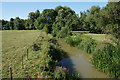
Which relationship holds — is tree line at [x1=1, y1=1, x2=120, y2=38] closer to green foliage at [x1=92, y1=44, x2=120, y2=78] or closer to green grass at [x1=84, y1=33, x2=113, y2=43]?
green grass at [x1=84, y1=33, x2=113, y2=43]

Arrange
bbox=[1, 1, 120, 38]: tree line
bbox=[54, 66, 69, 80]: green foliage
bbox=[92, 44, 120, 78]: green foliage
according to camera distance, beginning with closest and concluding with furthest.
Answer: bbox=[54, 66, 69, 80]: green foliage
bbox=[92, 44, 120, 78]: green foliage
bbox=[1, 1, 120, 38]: tree line

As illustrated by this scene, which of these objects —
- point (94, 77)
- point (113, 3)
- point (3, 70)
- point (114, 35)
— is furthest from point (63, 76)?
point (113, 3)

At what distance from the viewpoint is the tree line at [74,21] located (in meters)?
10.4

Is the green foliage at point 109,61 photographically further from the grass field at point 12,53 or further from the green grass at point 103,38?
the grass field at point 12,53

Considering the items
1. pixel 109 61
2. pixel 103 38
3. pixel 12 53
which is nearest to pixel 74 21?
pixel 103 38

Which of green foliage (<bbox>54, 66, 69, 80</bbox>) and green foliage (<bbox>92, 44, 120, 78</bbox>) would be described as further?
green foliage (<bbox>92, 44, 120, 78</bbox>)

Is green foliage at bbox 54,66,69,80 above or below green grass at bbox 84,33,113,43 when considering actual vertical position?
below

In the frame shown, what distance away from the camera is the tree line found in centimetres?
1035

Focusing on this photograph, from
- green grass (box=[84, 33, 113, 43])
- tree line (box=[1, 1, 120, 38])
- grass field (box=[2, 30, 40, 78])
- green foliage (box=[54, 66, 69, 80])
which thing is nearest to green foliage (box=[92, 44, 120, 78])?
green grass (box=[84, 33, 113, 43])

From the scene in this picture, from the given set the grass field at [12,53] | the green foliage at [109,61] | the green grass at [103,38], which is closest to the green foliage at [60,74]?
the grass field at [12,53]

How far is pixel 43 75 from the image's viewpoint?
6.51 m

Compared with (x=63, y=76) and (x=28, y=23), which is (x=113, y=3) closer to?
(x=63, y=76)

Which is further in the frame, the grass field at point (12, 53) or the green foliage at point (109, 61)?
the green foliage at point (109, 61)

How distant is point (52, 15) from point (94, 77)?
3835 cm
